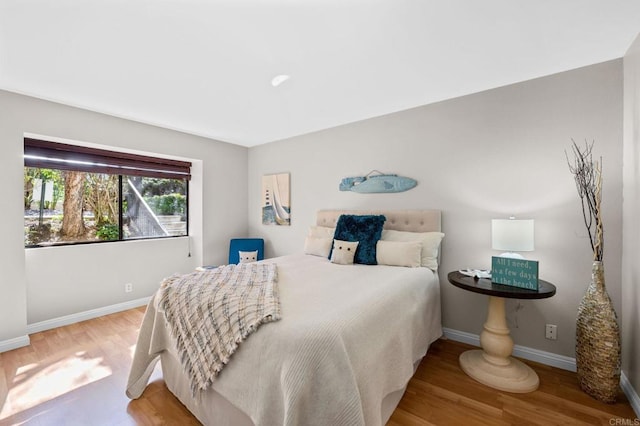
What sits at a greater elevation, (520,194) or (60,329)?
(520,194)

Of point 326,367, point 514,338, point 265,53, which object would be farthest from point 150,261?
point 514,338

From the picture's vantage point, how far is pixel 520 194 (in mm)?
2254

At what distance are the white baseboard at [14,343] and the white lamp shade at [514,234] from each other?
168 inches

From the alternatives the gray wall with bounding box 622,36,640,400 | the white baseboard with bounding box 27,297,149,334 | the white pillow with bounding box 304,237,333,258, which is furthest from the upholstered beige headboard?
the white baseboard with bounding box 27,297,149,334

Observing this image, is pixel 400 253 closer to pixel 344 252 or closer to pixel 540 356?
pixel 344 252

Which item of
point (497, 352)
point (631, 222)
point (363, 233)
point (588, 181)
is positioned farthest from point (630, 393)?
point (363, 233)

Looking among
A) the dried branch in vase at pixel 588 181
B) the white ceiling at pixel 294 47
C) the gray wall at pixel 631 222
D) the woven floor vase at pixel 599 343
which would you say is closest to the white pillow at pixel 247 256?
the white ceiling at pixel 294 47

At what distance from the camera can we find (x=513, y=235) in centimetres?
193

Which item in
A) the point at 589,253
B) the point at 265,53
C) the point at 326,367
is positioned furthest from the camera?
the point at 589,253

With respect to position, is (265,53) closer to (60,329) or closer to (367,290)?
(367,290)

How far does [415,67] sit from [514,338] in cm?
245

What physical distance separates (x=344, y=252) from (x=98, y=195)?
320 cm

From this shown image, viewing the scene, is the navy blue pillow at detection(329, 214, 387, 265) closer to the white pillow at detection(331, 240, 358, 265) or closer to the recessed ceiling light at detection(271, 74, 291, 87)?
the white pillow at detection(331, 240, 358, 265)

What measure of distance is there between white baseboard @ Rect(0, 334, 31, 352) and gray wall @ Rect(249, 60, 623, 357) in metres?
3.60
